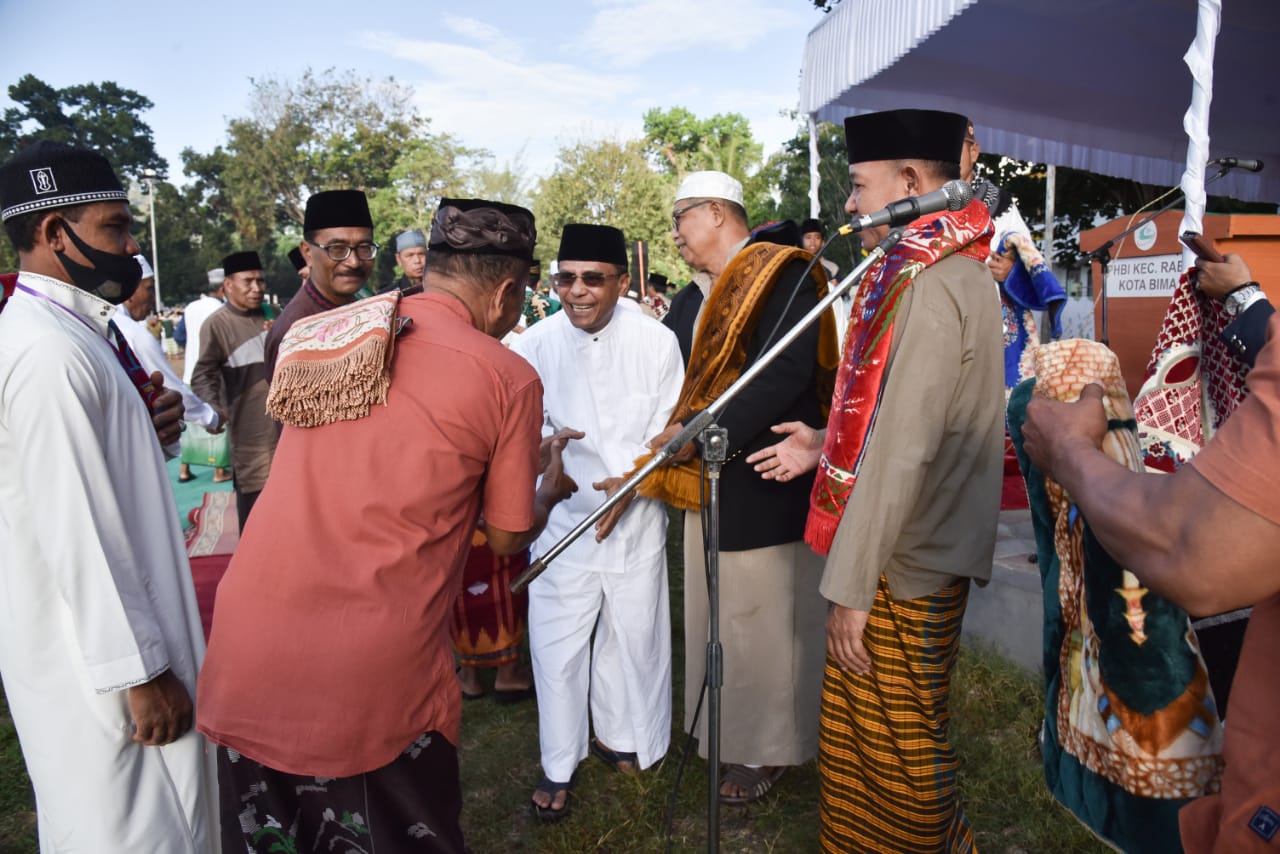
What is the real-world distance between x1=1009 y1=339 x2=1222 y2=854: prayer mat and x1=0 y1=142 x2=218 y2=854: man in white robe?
1.83 metres

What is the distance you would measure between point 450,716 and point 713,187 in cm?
224

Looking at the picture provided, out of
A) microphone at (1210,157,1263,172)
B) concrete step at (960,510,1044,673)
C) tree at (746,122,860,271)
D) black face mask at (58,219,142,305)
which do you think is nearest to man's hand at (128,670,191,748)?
black face mask at (58,219,142,305)

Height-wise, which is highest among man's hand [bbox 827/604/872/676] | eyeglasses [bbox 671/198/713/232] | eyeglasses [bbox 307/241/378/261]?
eyeglasses [bbox 671/198/713/232]

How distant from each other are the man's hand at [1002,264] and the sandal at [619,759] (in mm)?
3016

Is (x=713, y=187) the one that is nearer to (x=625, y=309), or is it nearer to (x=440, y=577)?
(x=625, y=309)

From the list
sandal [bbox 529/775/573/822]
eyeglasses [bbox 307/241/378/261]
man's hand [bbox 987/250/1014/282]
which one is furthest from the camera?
man's hand [bbox 987/250/1014/282]

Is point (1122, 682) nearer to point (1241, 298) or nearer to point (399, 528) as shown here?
point (1241, 298)

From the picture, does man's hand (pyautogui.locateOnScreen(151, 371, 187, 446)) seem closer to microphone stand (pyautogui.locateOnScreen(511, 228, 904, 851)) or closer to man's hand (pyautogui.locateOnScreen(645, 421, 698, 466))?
microphone stand (pyautogui.locateOnScreen(511, 228, 904, 851))

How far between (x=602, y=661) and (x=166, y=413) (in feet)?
5.79

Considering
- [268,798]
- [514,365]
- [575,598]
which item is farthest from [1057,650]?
[575,598]

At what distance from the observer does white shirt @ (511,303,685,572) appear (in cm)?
323

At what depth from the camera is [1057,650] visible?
5.22ft

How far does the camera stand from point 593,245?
3189 mm

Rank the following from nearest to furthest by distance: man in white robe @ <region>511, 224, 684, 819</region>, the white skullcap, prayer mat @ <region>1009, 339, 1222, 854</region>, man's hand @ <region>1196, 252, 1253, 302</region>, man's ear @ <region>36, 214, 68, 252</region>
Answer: prayer mat @ <region>1009, 339, 1222, 854</region>
man's ear @ <region>36, 214, 68, 252</region>
man's hand @ <region>1196, 252, 1253, 302</region>
man in white robe @ <region>511, 224, 684, 819</region>
the white skullcap
